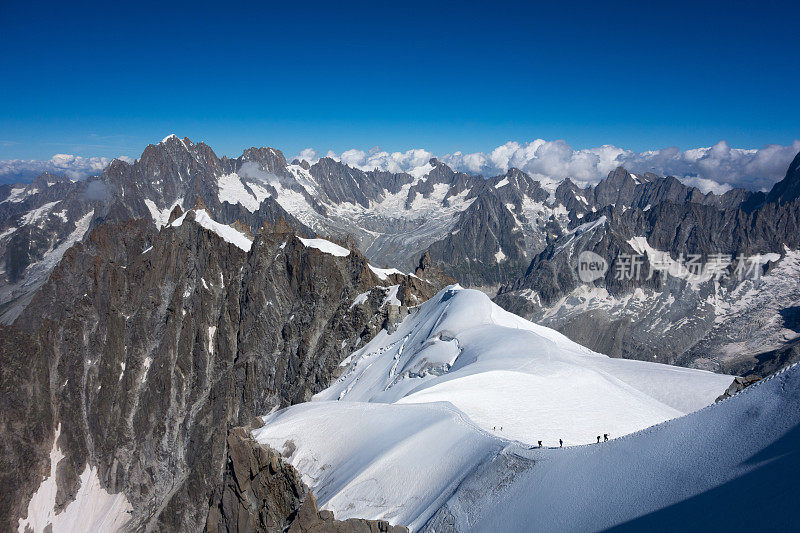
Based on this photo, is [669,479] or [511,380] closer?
[669,479]

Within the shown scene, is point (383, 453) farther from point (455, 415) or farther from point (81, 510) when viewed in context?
point (81, 510)

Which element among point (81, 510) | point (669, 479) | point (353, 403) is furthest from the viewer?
point (81, 510)

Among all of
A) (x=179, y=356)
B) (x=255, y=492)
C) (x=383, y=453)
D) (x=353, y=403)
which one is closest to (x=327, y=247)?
(x=179, y=356)

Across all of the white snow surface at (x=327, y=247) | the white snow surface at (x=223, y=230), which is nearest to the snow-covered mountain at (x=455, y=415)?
the white snow surface at (x=327, y=247)

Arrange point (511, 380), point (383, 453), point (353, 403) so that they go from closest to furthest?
point (383, 453) < point (511, 380) < point (353, 403)

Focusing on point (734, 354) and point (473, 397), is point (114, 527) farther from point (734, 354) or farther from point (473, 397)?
point (734, 354)

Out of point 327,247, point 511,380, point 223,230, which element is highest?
point 223,230

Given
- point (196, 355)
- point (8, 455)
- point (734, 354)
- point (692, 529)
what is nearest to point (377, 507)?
point (692, 529)
